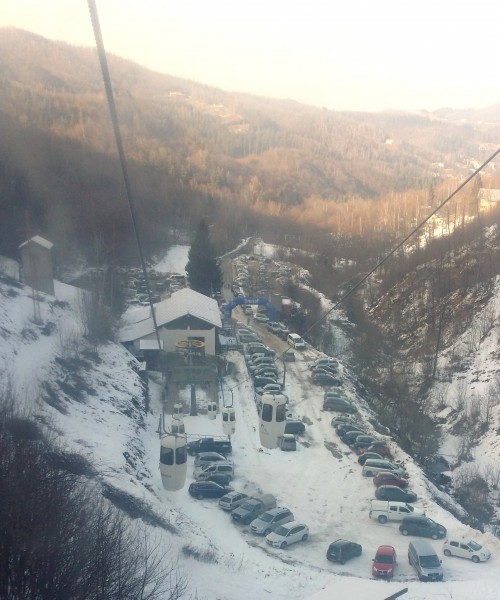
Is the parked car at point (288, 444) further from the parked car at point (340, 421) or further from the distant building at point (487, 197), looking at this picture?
the distant building at point (487, 197)

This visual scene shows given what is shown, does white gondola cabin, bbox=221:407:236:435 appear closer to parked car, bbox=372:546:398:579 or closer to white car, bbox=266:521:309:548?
white car, bbox=266:521:309:548

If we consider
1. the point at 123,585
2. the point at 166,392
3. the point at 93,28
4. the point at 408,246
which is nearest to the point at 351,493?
the point at 166,392

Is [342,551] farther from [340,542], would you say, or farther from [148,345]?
[148,345]

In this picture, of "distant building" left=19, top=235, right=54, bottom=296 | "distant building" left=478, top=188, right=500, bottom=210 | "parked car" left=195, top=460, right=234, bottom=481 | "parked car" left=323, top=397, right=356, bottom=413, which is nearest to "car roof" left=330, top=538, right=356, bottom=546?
"parked car" left=195, top=460, right=234, bottom=481

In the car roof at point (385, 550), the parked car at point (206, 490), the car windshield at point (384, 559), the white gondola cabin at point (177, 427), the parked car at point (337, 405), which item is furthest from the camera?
the parked car at point (337, 405)

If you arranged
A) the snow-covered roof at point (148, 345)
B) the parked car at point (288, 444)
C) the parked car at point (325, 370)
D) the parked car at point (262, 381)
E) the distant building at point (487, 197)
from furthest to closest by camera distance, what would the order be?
1. the distant building at point (487, 197)
2. the parked car at point (325, 370)
3. the snow-covered roof at point (148, 345)
4. the parked car at point (262, 381)
5. the parked car at point (288, 444)

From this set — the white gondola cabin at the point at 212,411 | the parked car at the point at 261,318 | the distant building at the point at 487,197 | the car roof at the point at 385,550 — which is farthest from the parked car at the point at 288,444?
the distant building at the point at 487,197

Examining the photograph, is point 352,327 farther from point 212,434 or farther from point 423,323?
point 212,434
